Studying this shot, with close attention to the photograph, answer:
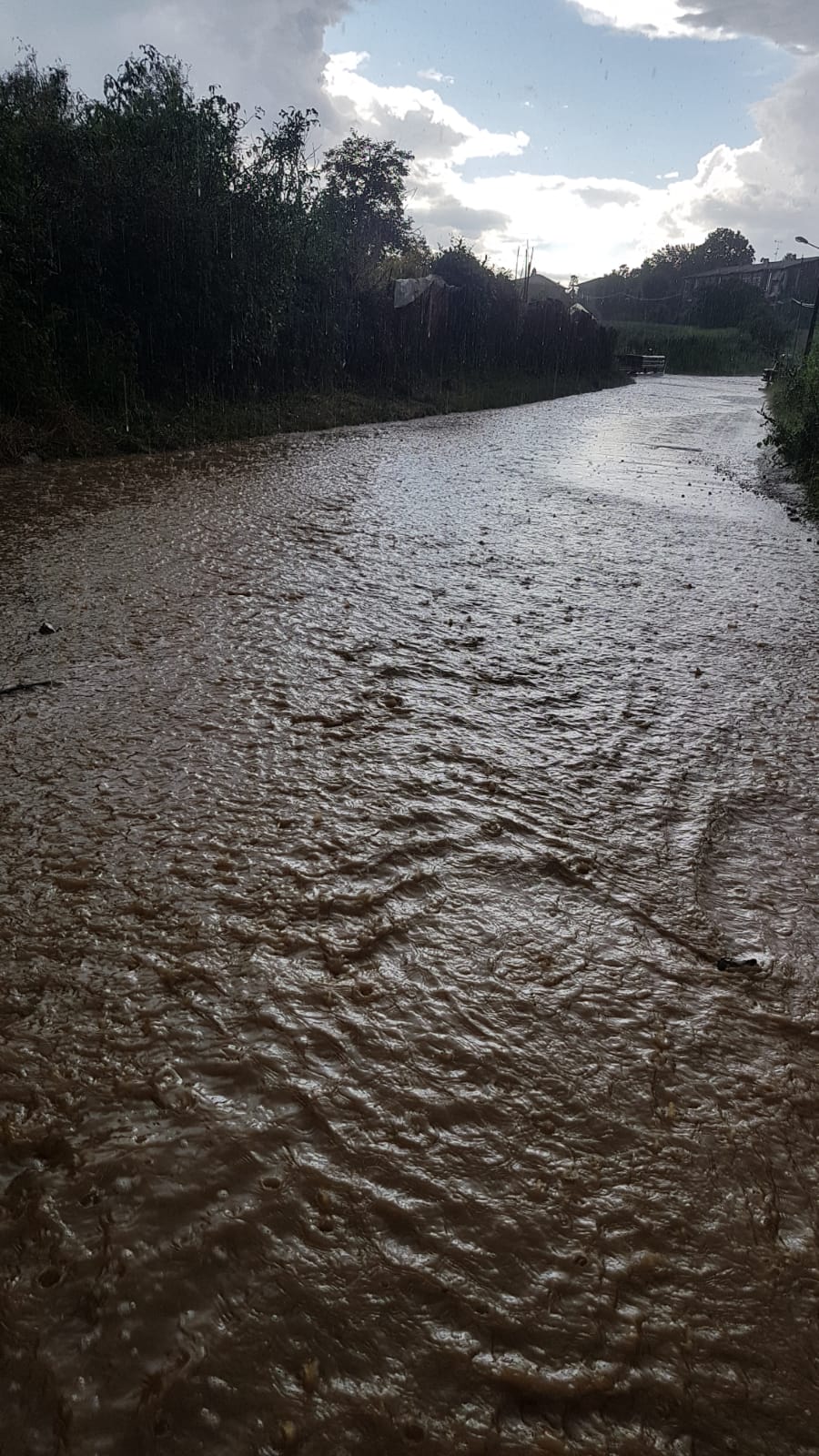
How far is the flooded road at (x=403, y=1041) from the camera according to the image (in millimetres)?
1355

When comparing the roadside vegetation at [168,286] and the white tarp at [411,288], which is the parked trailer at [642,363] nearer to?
the white tarp at [411,288]

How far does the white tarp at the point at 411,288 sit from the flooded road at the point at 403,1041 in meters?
17.4

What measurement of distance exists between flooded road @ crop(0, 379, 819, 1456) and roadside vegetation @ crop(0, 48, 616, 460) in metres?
7.19

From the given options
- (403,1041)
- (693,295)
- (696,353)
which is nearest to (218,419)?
(403,1041)

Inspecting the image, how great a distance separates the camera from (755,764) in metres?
3.31

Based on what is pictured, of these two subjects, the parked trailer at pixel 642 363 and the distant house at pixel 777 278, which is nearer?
the parked trailer at pixel 642 363

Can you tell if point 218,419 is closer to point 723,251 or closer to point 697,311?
point 697,311

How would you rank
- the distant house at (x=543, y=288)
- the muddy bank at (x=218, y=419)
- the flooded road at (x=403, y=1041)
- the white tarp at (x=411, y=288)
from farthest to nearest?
the distant house at (x=543, y=288) → the white tarp at (x=411, y=288) → the muddy bank at (x=218, y=419) → the flooded road at (x=403, y=1041)

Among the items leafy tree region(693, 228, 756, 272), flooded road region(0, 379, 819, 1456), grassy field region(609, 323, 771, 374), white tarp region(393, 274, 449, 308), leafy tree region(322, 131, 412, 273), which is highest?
leafy tree region(693, 228, 756, 272)

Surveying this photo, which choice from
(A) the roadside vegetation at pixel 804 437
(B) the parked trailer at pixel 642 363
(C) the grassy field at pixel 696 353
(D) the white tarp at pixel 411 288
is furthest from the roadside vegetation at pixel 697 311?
(A) the roadside vegetation at pixel 804 437

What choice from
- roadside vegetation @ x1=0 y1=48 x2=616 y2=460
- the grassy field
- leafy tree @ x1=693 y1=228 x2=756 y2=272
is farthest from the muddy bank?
leafy tree @ x1=693 y1=228 x2=756 y2=272

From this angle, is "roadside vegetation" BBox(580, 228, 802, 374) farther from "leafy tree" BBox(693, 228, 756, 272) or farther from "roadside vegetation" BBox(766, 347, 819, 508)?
"roadside vegetation" BBox(766, 347, 819, 508)

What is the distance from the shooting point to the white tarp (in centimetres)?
1939

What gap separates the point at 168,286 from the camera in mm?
12453
